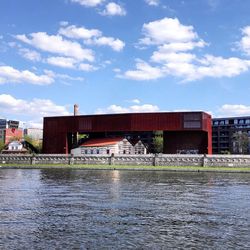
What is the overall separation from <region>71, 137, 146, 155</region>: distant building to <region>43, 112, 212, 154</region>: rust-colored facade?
366 cm

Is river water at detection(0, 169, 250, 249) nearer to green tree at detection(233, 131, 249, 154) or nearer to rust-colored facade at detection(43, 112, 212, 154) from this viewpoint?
rust-colored facade at detection(43, 112, 212, 154)

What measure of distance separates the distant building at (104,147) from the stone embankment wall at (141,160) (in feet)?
59.4

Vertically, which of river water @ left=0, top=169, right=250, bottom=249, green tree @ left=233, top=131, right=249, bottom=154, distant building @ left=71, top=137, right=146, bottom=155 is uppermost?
green tree @ left=233, top=131, right=249, bottom=154

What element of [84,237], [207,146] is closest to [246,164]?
[207,146]

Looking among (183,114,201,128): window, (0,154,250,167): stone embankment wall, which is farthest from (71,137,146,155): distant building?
(183,114,201,128): window

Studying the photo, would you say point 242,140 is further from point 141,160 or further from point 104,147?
point 141,160

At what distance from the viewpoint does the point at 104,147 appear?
12500 centimetres

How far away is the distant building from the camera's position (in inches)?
4914

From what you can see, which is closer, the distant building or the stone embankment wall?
the stone embankment wall

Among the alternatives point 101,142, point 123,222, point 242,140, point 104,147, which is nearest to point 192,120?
point 104,147

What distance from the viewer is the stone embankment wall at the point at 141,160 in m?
92.9

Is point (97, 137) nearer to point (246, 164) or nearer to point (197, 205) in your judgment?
point (246, 164)

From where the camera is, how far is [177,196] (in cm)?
3516

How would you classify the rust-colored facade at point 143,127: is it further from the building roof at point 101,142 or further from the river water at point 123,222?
the river water at point 123,222
